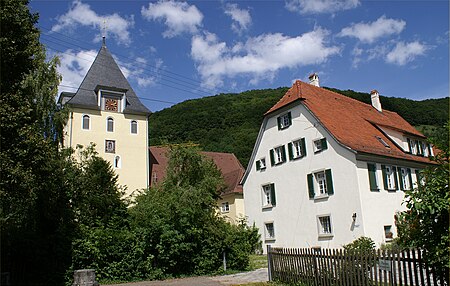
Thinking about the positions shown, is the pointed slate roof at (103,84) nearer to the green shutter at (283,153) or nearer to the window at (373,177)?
the green shutter at (283,153)

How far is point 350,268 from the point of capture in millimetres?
9859

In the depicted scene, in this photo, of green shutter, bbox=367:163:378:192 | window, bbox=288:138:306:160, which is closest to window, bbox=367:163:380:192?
green shutter, bbox=367:163:378:192

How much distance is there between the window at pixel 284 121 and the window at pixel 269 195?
4099 mm

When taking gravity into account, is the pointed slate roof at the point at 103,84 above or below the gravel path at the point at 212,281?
above

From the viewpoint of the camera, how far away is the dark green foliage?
180ft

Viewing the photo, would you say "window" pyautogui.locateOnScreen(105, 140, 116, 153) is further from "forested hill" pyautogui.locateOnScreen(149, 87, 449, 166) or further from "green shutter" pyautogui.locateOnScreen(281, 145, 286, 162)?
"green shutter" pyautogui.locateOnScreen(281, 145, 286, 162)

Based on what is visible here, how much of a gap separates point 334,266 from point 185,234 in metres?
7.82

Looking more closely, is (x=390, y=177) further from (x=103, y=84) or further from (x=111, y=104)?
(x=103, y=84)

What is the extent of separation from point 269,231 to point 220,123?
113 feet

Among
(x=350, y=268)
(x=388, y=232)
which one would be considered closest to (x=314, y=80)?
(x=388, y=232)

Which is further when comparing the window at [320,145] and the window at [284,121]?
the window at [284,121]

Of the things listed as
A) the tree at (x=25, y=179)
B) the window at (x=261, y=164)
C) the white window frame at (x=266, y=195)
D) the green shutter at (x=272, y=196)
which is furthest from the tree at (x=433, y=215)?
the window at (x=261, y=164)

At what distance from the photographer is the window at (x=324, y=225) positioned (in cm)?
2210

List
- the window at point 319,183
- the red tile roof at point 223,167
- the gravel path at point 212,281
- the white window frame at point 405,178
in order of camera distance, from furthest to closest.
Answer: the red tile roof at point 223,167
the white window frame at point 405,178
the window at point 319,183
the gravel path at point 212,281
